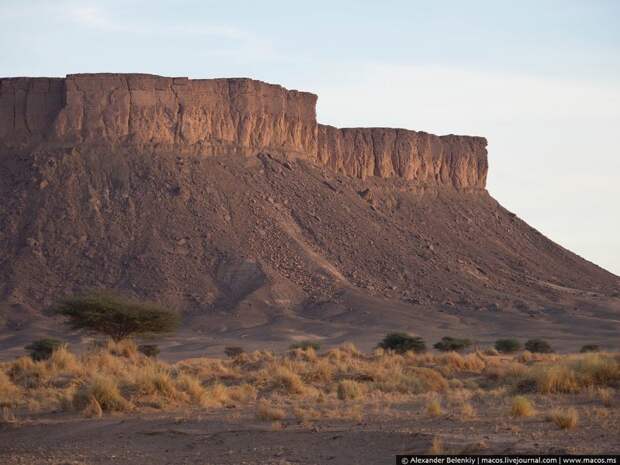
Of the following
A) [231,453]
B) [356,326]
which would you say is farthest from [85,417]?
[356,326]

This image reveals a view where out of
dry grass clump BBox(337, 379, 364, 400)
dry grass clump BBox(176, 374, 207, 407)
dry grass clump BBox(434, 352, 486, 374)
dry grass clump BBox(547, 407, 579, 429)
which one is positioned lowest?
dry grass clump BBox(176, 374, 207, 407)

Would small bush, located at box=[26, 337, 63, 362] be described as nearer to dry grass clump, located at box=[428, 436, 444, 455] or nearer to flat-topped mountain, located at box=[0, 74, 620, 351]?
flat-topped mountain, located at box=[0, 74, 620, 351]

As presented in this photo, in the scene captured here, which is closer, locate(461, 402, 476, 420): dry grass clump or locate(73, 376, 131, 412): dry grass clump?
locate(461, 402, 476, 420): dry grass clump

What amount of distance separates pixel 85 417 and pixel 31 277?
59450 millimetres

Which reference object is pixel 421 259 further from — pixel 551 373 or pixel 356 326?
pixel 551 373

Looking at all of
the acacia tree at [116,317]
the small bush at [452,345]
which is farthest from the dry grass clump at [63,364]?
the small bush at [452,345]

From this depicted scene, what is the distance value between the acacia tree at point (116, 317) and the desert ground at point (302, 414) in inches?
604

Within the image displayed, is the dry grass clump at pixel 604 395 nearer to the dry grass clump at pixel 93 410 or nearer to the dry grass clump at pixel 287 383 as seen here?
the dry grass clump at pixel 287 383

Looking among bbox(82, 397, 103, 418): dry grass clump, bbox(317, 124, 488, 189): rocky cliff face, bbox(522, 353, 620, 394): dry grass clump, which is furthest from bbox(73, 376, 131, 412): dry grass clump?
bbox(317, 124, 488, 189): rocky cliff face

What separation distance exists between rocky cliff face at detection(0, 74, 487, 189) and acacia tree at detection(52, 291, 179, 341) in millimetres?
41582

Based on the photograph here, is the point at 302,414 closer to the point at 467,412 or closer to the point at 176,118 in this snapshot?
the point at 467,412

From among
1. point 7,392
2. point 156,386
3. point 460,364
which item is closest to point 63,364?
point 7,392

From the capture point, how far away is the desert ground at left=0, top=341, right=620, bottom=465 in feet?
59.7

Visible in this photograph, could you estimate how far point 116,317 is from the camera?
50.2 m
